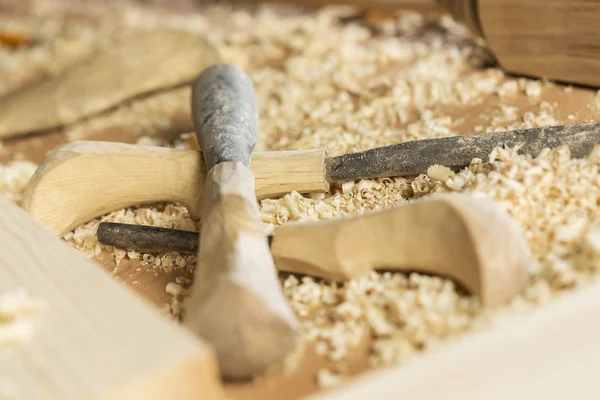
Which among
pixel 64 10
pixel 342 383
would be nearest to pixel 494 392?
pixel 342 383

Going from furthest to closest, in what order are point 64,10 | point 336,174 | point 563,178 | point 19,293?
1. point 64,10
2. point 336,174
3. point 563,178
4. point 19,293

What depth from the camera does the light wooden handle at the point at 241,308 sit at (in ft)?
2.05

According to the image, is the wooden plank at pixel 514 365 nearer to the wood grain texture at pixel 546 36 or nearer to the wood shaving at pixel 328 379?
the wood shaving at pixel 328 379

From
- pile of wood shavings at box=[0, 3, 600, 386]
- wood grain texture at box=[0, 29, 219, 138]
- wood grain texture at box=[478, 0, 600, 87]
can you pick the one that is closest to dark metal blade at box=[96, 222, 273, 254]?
pile of wood shavings at box=[0, 3, 600, 386]

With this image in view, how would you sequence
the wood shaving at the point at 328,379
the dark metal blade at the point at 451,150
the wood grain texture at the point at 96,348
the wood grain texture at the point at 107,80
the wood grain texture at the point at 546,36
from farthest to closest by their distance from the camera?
the wood grain texture at the point at 107,80 < the wood grain texture at the point at 546,36 < the dark metal blade at the point at 451,150 < the wood shaving at the point at 328,379 < the wood grain texture at the point at 96,348

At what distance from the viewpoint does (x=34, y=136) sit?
1496 mm

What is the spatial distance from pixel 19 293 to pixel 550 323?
1.75 ft

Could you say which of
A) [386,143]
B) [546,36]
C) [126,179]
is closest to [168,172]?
[126,179]

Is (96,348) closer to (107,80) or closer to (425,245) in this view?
(425,245)

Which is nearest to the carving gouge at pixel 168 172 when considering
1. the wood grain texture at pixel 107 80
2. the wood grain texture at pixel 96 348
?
the wood grain texture at pixel 96 348

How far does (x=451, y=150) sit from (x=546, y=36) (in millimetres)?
466

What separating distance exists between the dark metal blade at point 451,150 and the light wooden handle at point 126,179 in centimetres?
5

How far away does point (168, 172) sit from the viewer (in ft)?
3.30

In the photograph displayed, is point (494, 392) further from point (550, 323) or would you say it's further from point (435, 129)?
point (435, 129)
